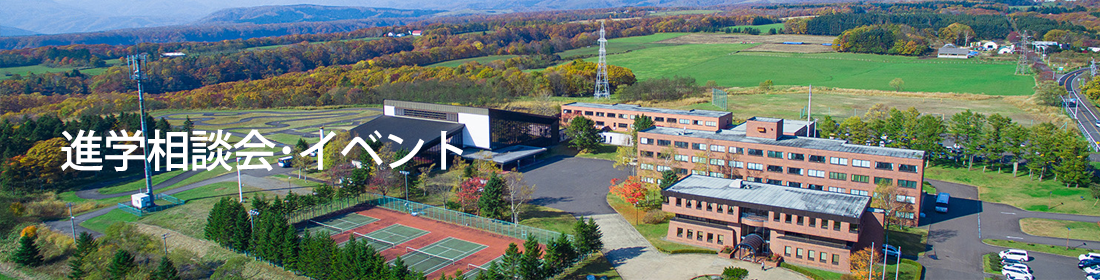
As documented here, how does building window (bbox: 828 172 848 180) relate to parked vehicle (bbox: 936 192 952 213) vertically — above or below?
above

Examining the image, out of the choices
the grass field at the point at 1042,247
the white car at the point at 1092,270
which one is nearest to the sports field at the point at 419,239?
the grass field at the point at 1042,247

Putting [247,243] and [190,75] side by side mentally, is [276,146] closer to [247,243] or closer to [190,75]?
[247,243]

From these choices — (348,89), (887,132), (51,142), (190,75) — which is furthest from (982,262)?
(190,75)

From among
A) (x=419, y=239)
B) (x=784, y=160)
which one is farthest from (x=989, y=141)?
(x=419, y=239)

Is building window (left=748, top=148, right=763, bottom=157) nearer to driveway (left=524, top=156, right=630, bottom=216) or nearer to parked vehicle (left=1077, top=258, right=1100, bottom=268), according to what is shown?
driveway (left=524, top=156, right=630, bottom=216)

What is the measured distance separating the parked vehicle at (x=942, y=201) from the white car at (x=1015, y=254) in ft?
29.3

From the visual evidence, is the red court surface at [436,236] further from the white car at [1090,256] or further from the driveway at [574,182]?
the white car at [1090,256]

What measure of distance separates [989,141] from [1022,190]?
778cm

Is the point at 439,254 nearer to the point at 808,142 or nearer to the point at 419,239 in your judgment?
the point at 419,239

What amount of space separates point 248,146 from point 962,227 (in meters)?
64.8

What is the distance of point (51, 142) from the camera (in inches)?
2309

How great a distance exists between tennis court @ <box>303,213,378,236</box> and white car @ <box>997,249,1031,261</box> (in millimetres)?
37293

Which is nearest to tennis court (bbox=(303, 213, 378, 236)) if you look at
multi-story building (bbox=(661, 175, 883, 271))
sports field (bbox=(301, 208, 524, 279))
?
sports field (bbox=(301, 208, 524, 279))

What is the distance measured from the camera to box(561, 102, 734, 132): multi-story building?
2608 inches
